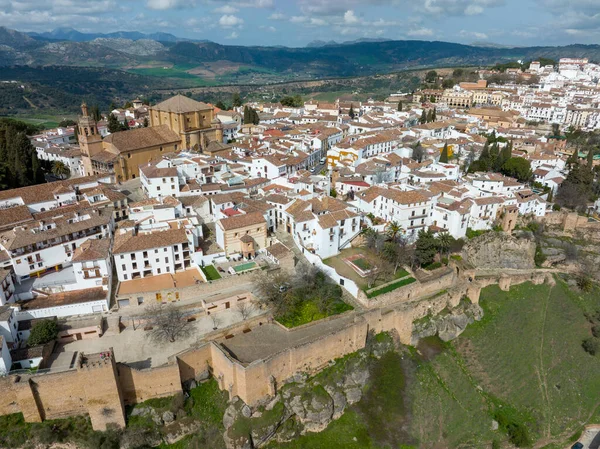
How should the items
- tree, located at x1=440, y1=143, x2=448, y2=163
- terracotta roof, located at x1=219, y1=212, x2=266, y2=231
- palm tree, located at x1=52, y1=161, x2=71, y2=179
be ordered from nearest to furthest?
1. terracotta roof, located at x1=219, y1=212, x2=266, y2=231
2. palm tree, located at x1=52, y1=161, x2=71, y2=179
3. tree, located at x1=440, y1=143, x2=448, y2=163

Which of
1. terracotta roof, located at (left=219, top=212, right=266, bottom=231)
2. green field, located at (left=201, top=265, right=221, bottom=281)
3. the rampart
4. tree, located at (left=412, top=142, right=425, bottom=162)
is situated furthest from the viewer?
tree, located at (left=412, top=142, right=425, bottom=162)

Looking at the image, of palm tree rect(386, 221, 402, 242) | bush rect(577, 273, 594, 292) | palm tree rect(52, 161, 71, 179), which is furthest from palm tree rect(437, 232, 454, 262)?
palm tree rect(52, 161, 71, 179)

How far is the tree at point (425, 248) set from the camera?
1328 inches

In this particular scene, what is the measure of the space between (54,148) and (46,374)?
1401 inches

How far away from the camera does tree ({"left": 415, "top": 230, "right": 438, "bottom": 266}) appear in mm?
33719

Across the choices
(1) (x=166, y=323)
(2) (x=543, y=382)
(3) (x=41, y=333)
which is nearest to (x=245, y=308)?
(1) (x=166, y=323)

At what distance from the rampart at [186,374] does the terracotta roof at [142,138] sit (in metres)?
26.3

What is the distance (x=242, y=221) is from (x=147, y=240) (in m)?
6.76

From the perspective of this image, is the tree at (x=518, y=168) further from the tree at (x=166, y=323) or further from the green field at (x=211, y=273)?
the tree at (x=166, y=323)

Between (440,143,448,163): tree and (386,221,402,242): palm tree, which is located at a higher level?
(440,143,448,163): tree

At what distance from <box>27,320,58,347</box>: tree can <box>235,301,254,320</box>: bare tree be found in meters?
10.6

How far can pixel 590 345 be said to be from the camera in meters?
33.5

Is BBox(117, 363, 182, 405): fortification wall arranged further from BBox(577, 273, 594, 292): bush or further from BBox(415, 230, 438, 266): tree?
BBox(577, 273, 594, 292): bush

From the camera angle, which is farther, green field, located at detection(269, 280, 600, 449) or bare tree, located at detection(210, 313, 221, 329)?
bare tree, located at detection(210, 313, 221, 329)
